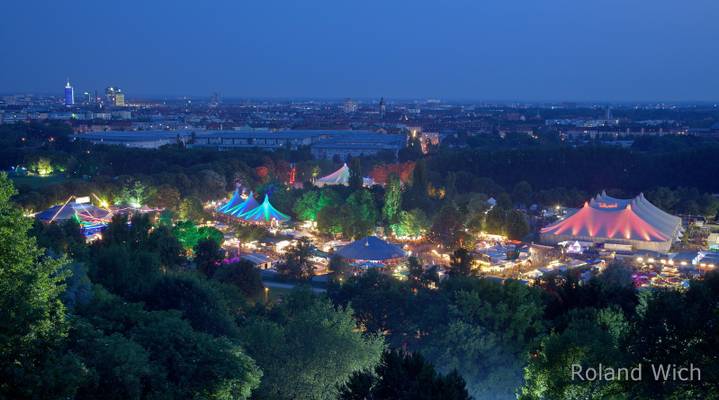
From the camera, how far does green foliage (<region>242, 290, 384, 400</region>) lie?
10.4 meters

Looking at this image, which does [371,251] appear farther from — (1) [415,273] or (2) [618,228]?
(2) [618,228]

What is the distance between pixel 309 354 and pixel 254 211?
62.2ft

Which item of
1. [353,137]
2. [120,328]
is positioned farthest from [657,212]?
[353,137]

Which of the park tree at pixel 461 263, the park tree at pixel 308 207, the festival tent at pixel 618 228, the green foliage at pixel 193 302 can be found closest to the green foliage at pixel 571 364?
the green foliage at pixel 193 302

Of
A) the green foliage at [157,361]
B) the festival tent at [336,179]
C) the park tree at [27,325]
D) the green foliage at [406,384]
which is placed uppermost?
the park tree at [27,325]

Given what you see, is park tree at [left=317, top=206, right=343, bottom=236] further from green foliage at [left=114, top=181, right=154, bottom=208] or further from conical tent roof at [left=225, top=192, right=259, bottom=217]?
green foliage at [left=114, top=181, right=154, bottom=208]

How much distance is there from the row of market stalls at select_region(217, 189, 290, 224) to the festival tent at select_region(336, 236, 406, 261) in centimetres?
668

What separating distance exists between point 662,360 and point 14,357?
6891 mm

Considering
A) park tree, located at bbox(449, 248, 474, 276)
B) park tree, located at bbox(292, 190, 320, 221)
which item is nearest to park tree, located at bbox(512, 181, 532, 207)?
park tree, located at bbox(292, 190, 320, 221)

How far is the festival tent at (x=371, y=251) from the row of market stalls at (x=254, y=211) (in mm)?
6682

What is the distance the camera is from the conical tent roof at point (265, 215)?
2877cm

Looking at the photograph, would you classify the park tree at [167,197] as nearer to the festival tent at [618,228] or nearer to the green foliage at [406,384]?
the festival tent at [618,228]

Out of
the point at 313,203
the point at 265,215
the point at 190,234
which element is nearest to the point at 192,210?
the point at 265,215

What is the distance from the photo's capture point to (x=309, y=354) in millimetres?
10758
